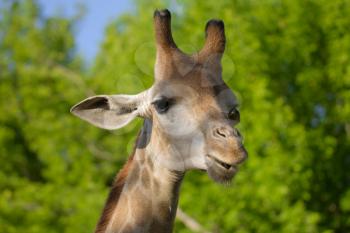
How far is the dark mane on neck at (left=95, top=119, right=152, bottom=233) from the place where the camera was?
4962mm

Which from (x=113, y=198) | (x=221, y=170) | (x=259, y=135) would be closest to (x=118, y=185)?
(x=113, y=198)

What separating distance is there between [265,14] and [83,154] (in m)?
10.3

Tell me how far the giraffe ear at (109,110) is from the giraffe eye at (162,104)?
7.4 inches

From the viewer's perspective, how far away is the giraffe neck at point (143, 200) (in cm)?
485

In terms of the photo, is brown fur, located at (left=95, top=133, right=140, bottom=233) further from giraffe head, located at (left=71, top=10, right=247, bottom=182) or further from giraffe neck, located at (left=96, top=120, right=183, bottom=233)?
giraffe head, located at (left=71, top=10, right=247, bottom=182)

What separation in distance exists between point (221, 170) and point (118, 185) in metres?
0.75

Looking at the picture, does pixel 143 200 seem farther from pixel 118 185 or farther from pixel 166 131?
pixel 166 131

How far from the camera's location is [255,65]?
18969mm

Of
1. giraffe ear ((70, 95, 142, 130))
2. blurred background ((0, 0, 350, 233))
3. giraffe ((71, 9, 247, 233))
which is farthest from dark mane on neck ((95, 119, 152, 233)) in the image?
blurred background ((0, 0, 350, 233))

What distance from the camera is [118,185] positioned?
5074mm

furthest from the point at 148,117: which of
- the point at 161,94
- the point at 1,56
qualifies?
the point at 1,56

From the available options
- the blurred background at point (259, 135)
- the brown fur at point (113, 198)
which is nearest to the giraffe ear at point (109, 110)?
→ the brown fur at point (113, 198)

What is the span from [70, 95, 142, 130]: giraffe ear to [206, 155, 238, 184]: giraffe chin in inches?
27.7

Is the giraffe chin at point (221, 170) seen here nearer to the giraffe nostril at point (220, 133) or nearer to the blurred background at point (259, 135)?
the giraffe nostril at point (220, 133)
